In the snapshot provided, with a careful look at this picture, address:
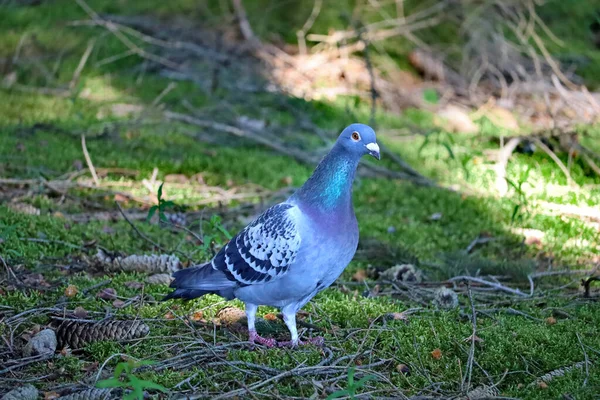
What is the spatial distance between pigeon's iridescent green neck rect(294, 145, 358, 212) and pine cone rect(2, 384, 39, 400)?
1361 millimetres

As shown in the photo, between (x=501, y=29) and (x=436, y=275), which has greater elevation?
(x=501, y=29)

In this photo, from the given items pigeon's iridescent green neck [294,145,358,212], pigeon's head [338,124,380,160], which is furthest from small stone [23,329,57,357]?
pigeon's head [338,124,380,160]

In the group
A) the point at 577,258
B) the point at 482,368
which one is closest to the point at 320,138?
the point at 577,258

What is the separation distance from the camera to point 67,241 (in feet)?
14.3

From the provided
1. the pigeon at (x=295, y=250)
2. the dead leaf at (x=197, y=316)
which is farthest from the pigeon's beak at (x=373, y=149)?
the dead leaf at (x=197, y=316)

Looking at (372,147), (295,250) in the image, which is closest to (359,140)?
(372,147)

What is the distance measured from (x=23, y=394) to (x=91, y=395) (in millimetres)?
246

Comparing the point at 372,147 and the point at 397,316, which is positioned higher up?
the point at 372,147

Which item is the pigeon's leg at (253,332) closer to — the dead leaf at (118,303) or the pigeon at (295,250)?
the pigeon at (295,250)

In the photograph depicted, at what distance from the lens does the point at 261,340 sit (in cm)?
326

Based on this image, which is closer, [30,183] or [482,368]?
[482,368]

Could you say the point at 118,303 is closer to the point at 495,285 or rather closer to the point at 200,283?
the point at 200,283

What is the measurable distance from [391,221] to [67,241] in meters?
2.23

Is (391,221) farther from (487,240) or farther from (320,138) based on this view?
(320,138)
